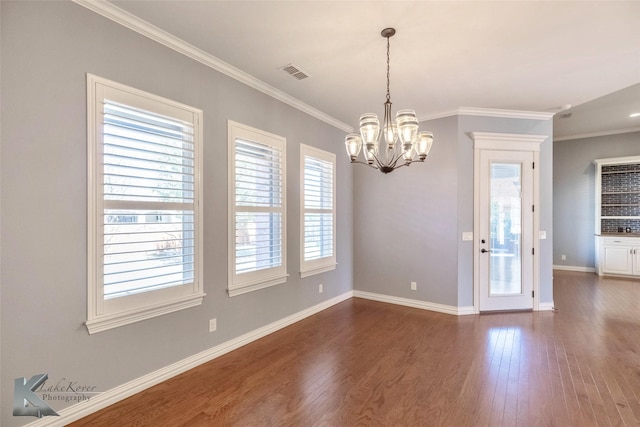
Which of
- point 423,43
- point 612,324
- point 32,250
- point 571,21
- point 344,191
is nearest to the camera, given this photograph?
point 32,250

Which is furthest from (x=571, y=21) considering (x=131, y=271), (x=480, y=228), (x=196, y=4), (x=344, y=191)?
(x=131, y=271)

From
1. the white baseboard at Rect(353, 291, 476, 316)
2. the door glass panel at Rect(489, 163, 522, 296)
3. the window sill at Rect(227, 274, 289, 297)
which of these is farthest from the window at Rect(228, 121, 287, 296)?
the door glass panel at Rect(489, 163, 522, 296)

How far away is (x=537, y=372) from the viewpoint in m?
2.69

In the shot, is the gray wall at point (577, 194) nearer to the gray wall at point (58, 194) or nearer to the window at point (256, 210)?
the window at point (256, 210)

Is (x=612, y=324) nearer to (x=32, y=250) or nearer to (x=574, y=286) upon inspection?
(x=574, y=286)

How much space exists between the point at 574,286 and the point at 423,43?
5.86m

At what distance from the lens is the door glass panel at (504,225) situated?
436 cm

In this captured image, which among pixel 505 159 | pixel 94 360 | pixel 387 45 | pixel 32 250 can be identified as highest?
pixel 387 45

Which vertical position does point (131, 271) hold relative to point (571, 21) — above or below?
below

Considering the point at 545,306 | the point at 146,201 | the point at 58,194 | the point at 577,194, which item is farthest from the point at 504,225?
the point at 58,194

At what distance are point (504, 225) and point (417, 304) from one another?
177cm

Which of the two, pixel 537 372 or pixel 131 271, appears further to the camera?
pixel 537 372

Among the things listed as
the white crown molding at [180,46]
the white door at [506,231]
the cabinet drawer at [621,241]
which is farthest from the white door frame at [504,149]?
the cabinet drawer at [621,241]

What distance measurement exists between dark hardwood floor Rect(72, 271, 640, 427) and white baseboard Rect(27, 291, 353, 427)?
0.06m
